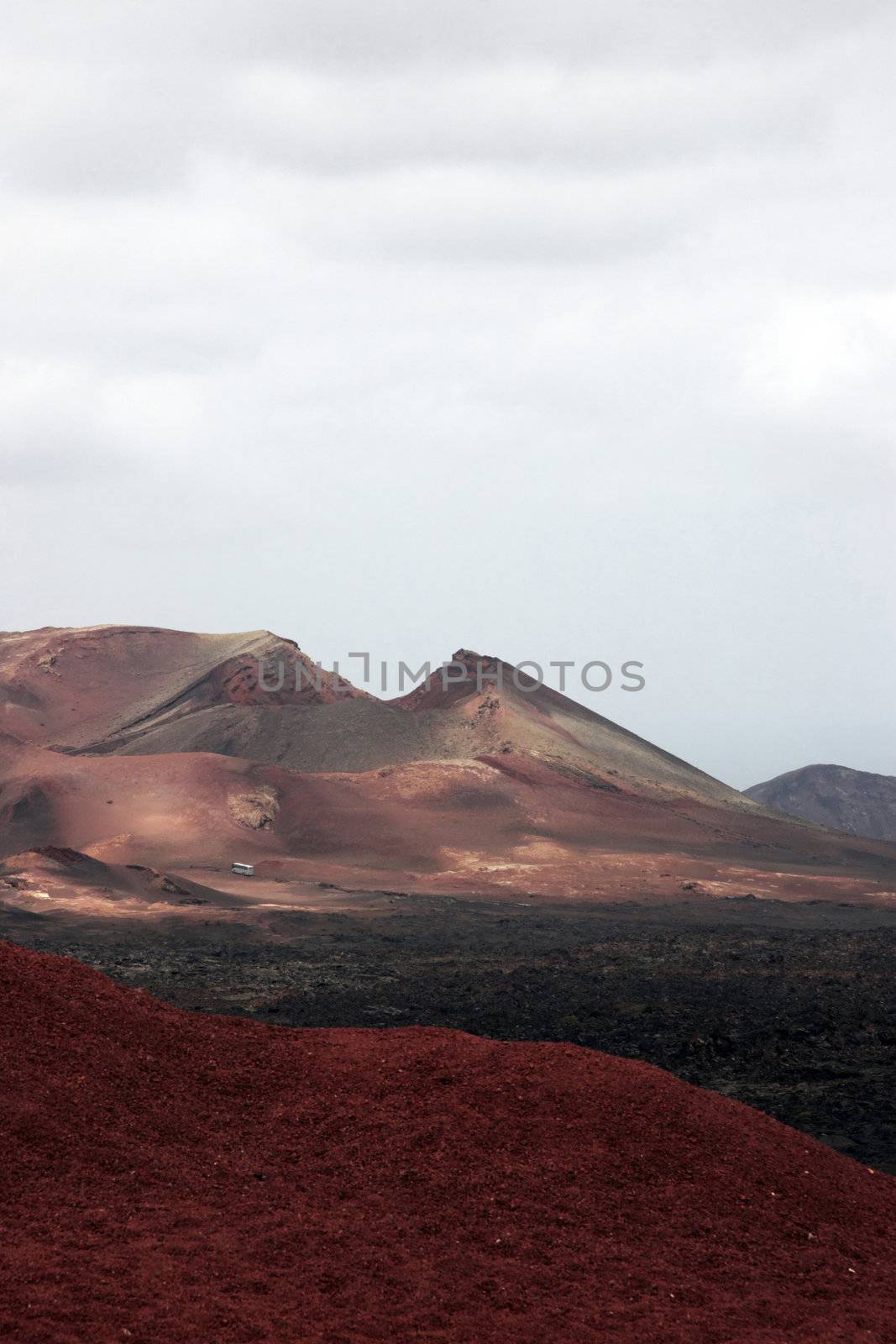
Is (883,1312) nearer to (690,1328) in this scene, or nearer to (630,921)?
(690,1328)

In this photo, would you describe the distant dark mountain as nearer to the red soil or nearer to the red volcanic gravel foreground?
the red soil

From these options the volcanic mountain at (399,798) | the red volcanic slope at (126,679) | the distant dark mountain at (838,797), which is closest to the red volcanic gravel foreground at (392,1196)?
the volcanic mountain at (399,798)

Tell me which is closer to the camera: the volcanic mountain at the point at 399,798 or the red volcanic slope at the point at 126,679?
the volcanic mountain at the point at 399,798

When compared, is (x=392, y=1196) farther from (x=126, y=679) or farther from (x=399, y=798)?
(x=126, y=679)

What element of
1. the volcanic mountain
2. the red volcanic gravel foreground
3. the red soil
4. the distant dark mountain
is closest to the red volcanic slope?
the volcanic mountain

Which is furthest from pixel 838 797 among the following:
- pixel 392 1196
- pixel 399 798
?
pixel 392 1196

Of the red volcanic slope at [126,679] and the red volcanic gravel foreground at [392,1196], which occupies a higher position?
the red volcanic slope at [126,679]

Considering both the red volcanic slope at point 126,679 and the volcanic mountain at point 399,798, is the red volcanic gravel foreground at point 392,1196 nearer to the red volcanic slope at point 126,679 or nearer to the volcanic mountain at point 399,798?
the volcanic mountain at point 399,798
